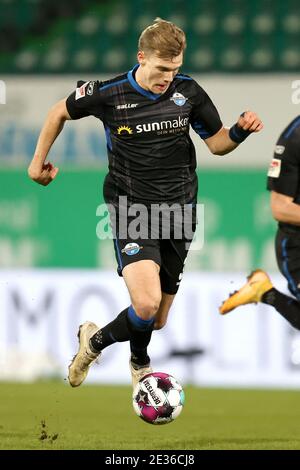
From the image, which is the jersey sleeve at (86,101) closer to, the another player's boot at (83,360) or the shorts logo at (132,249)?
the shorts logo at (132,249)

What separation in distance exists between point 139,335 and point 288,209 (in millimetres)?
1216

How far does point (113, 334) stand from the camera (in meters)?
6.15

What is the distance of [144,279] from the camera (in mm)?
5676

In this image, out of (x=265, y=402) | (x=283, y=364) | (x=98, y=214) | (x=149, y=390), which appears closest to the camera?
(x=149, y=390)

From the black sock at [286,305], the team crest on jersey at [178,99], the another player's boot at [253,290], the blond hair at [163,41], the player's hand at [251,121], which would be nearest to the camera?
the blond hair at [163,41]

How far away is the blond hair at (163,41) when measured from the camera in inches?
217

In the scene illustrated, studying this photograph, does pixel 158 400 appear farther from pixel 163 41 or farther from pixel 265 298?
pixel 163 41

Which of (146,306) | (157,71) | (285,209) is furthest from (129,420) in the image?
(157,71)

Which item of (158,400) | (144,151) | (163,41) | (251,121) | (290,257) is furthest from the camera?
(290,257)

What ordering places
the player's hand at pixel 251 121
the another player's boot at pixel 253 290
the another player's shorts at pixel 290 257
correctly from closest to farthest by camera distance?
1. the player's hand at pixel 251 121
2. the another player's shorts at pixel 290 257
3. the another player's boot at pixel 253 290

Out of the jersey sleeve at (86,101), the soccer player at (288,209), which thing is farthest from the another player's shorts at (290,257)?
the jersey sleeve at (86,101)
